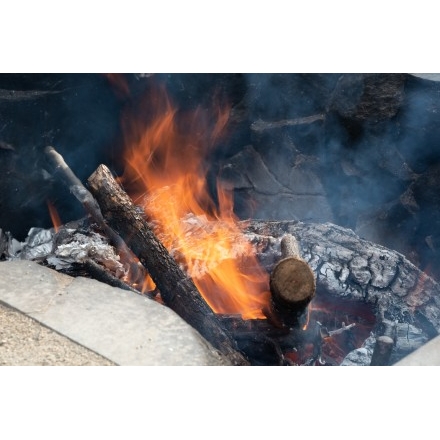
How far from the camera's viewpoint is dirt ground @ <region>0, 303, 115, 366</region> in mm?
2467

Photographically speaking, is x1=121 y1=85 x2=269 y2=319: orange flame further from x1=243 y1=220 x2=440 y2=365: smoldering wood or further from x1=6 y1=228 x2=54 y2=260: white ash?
x1=6 y1=228 x2=54 y2=260: white ash

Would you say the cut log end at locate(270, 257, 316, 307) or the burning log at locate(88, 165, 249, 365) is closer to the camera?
the cut log end at locate(270, 257, 316, 307)

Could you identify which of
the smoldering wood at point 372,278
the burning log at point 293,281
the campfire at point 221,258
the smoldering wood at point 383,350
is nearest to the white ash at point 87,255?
the campfire at point 221,258

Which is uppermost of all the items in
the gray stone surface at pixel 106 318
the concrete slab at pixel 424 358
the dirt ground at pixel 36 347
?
the concrete slab at pixel 424 358

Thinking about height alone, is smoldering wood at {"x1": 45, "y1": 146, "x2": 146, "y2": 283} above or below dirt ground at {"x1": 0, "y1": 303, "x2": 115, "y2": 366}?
above

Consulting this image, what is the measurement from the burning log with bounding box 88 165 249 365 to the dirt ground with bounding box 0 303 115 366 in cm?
65

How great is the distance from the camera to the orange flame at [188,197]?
11.5 feet

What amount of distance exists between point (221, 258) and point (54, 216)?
1423 millimetres

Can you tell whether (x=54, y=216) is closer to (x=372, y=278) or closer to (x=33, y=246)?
(x=33, y=246)

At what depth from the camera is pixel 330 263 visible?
3451mm

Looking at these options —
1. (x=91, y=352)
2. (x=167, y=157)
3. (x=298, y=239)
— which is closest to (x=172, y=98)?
(x=167, y=157)

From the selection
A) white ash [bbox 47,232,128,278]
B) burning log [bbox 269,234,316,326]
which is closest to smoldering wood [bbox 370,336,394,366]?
burning log [bbox 269,234,316,326]

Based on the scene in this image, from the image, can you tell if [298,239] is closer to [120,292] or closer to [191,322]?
[191,322]

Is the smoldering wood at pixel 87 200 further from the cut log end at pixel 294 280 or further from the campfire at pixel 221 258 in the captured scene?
the cut log end at pixel 294 280
